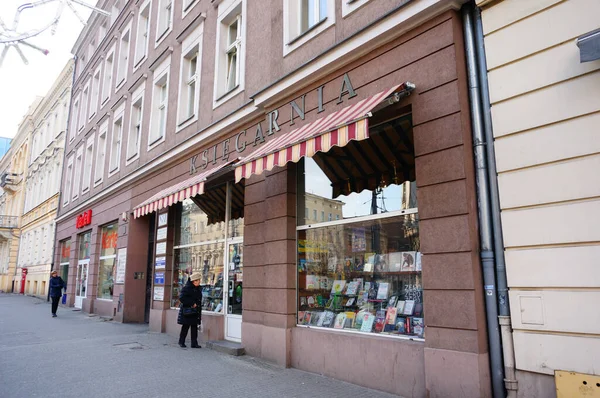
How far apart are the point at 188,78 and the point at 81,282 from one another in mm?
12102

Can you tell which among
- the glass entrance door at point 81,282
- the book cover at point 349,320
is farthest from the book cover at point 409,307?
the glass entrance door at point 81,282

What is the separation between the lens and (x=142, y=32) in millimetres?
16234

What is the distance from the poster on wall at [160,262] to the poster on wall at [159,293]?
0.58 meters

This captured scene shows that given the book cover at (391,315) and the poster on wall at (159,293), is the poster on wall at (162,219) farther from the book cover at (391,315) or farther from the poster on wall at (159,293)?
the book cover at (391,315)

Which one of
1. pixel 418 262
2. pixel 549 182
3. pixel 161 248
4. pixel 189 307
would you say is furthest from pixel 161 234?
pixel 549 182

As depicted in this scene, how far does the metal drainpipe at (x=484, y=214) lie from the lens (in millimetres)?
4664

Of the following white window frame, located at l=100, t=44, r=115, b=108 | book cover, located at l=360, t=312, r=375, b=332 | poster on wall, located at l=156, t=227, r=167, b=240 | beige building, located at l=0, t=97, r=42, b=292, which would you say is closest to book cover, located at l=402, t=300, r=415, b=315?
book cover, located at l=360, t=312, r=375, b=332

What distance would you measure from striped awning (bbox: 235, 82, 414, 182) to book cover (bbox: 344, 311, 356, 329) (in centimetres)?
263

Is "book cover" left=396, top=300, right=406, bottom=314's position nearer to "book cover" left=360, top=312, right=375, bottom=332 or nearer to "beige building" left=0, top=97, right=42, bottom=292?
"book cover" left=360, top=312, right=375, bottom=332

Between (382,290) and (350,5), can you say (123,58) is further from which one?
(382,290)

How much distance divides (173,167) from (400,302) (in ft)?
26.7

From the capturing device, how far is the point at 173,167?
1205 centimetres

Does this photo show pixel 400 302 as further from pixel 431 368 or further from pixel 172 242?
pixel 172 242

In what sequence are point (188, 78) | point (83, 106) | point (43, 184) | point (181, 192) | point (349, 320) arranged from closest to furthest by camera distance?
point (349, 320) → point (181, 192) → point (188, 78) → point (83, 106) → point (43, 184)
